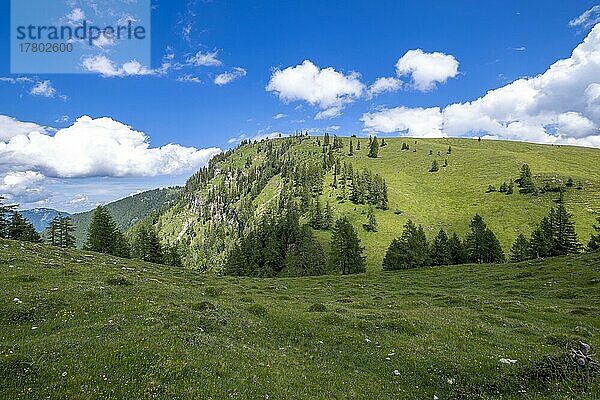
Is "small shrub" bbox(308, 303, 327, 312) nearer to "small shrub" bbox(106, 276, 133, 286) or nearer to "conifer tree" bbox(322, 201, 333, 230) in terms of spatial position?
"small shrub" bbox(106, 276, 133, 286)

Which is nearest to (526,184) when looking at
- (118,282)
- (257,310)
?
(257,310)

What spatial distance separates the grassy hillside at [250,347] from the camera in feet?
43.7

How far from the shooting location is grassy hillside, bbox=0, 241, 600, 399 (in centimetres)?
1332

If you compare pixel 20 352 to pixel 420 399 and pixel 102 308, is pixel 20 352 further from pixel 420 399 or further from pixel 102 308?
pixel 420 399

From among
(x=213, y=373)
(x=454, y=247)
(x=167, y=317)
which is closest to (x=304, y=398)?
(x=213, y=373)

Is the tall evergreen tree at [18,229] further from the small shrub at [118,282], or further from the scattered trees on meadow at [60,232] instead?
the small shrub at [118,282]

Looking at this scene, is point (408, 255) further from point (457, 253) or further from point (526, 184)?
point (526, 184)

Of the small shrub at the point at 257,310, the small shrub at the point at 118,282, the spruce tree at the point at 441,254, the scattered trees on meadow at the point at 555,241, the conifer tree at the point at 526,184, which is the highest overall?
the conifer tree at the point at 526,184

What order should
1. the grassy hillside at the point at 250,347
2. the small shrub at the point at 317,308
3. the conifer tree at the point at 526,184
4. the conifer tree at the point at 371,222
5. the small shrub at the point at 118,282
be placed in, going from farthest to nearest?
the conifer tree at the point at 526,184 → the conifer tree at the point at 371,222 → the small shrub at the point at 118,282 → the small shrub at the point at 317,308 → the grassy hillside at the point at 250,347

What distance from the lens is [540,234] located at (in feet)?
311

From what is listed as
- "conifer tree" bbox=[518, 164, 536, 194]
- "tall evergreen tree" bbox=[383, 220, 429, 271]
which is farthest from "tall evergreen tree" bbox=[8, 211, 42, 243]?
"conifer tree" bbox=[518, 164, 536, 194]

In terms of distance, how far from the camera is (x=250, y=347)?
18.6 metres

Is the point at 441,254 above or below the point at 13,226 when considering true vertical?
below

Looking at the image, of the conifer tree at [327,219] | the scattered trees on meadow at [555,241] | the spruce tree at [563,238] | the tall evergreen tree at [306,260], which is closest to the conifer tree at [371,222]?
the conifer tree at [327,219]
